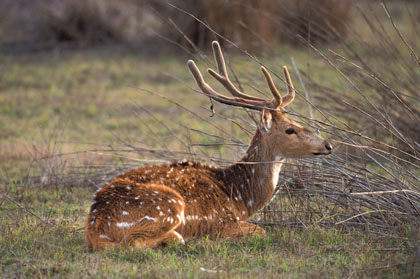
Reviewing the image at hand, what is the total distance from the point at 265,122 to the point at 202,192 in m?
0.79

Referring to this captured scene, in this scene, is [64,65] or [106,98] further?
[64,65]

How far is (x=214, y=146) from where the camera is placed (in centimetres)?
882

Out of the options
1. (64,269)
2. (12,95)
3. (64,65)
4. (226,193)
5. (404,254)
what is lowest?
(64,269)

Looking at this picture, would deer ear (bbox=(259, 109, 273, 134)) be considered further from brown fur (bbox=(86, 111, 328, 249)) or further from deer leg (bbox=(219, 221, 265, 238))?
deer leg (bbox=(219, 221, 265, 238))

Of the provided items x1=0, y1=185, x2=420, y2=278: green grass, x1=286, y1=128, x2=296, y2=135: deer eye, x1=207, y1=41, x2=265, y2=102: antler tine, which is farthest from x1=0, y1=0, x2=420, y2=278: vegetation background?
x1=286, y1=128, x2=296, y2=135: deer eye

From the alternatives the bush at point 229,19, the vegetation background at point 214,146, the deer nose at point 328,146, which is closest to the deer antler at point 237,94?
the vegetation background at point 214,146

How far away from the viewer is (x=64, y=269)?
4418 millimetres

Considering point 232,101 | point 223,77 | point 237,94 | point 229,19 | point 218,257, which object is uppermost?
point 229,19

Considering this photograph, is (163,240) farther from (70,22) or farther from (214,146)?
(70,22)

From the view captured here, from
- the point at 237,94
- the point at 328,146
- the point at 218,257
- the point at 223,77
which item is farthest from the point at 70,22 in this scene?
the point at 218,257

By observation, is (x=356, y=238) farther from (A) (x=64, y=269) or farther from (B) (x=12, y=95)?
(B) (x=12, y=95)

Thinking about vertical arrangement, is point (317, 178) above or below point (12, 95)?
below

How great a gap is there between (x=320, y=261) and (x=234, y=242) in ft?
2.53

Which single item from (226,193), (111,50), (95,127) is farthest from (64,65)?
(226,193)
